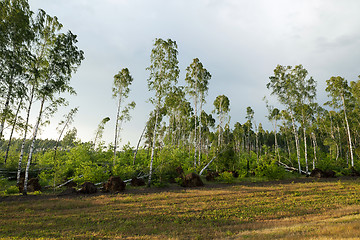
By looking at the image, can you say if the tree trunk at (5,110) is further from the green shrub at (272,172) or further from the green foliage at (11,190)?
the green shrub at (272,172)

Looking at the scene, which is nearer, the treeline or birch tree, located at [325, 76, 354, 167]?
the treeline

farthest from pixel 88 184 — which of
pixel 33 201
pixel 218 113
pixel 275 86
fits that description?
pixel 275 86

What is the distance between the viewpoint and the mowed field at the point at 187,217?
880cm

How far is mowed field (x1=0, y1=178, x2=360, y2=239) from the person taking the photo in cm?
880

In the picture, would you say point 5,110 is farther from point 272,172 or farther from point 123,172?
point 272,172

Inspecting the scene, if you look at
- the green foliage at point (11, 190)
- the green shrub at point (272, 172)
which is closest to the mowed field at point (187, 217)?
the green foliage at point (11, 190)

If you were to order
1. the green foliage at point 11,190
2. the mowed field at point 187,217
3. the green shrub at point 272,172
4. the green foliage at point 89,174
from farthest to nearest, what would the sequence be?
the green shrub at point 272,172 < the green foliage at point 89,174 < the green foliage at point 11,190 < the mowed field at point 187,217

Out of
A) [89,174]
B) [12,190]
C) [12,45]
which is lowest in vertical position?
[12,190]

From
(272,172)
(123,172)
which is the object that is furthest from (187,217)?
(272,172)

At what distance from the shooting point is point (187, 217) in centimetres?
1185

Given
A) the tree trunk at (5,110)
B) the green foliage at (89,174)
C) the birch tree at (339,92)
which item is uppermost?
the birch tree at (339,92)

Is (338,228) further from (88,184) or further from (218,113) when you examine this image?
(218,113)

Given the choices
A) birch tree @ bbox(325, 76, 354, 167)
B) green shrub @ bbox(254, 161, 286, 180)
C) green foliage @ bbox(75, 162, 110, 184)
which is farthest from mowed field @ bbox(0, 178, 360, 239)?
birch tree @ bbox(325, 76, 354, 167)

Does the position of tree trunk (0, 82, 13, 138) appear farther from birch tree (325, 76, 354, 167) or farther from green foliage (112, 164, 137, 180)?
birch tree (325, 76, 354, 167)
